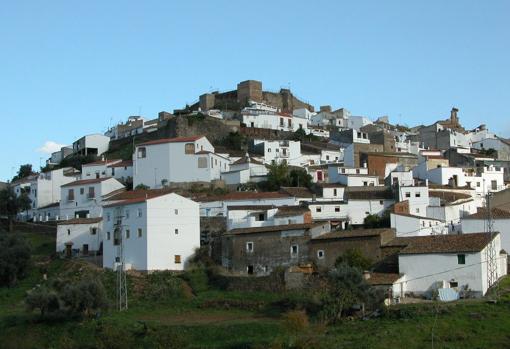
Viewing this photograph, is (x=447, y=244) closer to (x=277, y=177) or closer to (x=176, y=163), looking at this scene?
(x=277, y=177)

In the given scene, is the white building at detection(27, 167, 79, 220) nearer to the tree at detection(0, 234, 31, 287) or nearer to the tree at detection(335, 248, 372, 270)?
the tree at detection(0, 234, 31, 287)

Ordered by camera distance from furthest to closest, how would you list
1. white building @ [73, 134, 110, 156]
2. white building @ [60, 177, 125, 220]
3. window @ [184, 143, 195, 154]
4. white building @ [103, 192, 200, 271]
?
1. white building @ [73, 134, 110, 156]
2. window @ [184, 143, 195, 154]
3. white building @ [60, 177, 125, 220]
4. white building @ [103, 192, 200, 271]

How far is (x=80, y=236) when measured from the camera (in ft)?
204

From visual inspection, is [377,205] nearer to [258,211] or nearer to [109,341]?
[258,211]

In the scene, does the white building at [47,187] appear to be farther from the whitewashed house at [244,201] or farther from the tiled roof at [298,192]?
the tiled roof at [298,192]

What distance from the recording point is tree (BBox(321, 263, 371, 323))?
41.9 metres

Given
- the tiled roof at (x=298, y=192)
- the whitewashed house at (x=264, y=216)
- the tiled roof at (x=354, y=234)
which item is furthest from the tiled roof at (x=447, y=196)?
the tiled roof at (x=354, y=234)

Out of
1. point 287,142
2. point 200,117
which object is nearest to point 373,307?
point 287,142

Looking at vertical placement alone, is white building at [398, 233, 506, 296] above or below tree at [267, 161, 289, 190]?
below

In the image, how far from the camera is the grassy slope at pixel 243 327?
37.4 meters

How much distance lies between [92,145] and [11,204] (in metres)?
23.0

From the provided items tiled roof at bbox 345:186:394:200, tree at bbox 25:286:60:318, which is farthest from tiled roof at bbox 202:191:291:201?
tree at bbox 25:286:60:318

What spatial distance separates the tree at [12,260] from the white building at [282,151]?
100.0ft

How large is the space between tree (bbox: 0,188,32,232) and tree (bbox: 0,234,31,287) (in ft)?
62.4
